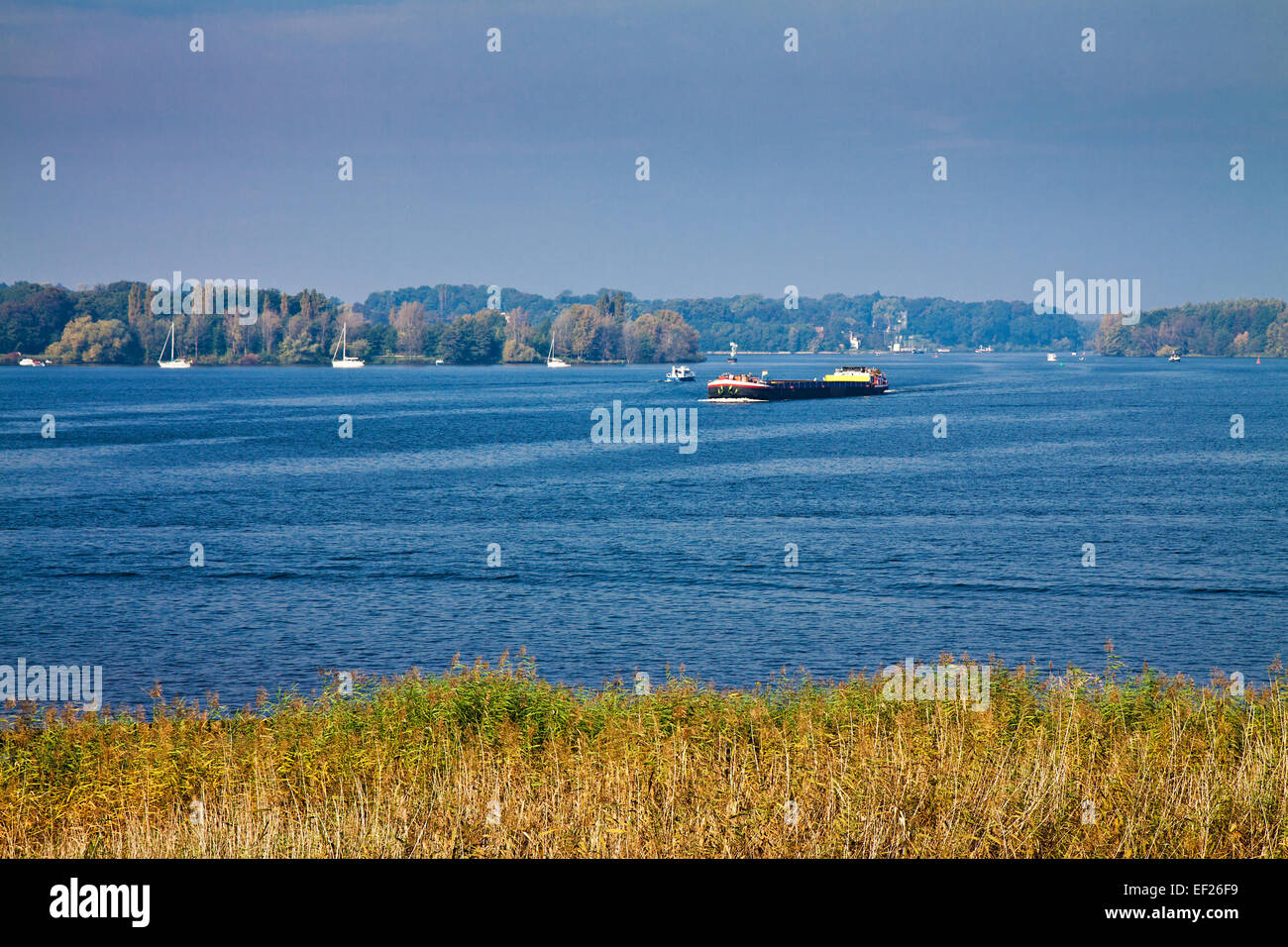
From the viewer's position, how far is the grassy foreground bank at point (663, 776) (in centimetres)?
1450

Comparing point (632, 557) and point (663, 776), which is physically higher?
point (663, 776)

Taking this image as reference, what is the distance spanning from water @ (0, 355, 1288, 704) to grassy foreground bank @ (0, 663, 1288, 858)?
37.1 feet

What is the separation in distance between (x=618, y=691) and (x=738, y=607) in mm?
18275

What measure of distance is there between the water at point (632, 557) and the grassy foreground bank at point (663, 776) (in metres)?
11.3

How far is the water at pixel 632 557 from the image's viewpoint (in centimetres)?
4012

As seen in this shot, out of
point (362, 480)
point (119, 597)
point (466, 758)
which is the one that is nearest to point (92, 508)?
point (362, 480)

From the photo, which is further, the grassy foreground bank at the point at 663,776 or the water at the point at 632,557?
the water at the point at 632,557

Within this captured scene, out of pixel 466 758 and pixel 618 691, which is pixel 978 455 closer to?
pixel 618 691

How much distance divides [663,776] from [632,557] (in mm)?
39295

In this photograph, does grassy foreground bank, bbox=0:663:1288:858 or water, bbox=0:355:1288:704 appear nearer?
grassy foreground bank, bbox=0:663:1288:858

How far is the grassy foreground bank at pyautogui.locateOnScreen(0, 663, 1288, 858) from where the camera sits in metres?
14.5

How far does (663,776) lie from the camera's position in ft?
59.8

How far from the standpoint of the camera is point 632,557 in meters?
57.5

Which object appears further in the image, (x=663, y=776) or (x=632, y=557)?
(x=632, y=557)
